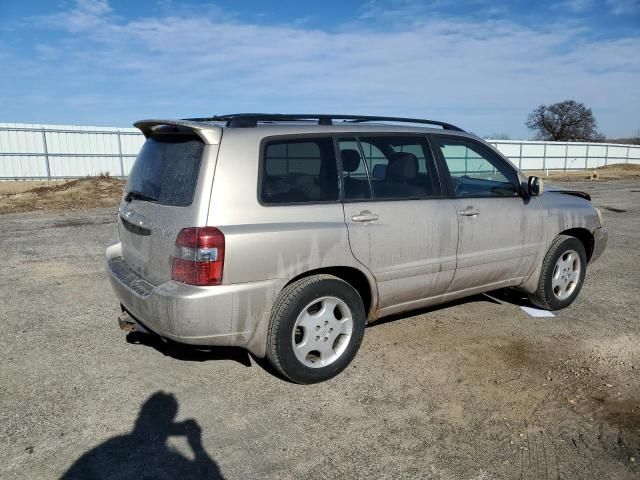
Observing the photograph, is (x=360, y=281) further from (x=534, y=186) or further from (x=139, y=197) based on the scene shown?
(x=534, y=186)

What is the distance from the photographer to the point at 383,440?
2895mm

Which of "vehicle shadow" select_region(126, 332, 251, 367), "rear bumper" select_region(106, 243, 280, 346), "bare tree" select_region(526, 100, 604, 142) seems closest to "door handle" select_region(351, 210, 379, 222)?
"rear bumper" select_region(106, 243, 280, 346)

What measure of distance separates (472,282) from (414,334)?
2.21 ft

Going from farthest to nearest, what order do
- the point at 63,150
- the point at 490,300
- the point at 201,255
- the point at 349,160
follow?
the point at 63,150
the point at 490,300
the point at 349,160
the point at 201,255

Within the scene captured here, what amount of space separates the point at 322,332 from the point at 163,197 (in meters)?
1.42

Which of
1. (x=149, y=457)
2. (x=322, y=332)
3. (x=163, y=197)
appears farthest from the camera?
(x=322, y=332)

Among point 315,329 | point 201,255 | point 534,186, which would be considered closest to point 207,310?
point 201,255

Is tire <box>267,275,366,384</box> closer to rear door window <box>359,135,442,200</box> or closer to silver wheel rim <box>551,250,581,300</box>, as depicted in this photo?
rear door window <box>359,135,442,200</box>

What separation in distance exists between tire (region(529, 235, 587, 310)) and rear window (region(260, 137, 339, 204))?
2506 millimetres

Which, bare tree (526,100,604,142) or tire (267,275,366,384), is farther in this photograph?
bare tree (526,100,604,142)

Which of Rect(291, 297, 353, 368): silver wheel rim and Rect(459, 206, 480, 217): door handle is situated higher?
Rect(459, 206, 480, 217): door handle

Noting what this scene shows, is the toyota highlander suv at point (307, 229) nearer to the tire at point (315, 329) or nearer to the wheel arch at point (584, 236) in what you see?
the tire at point (315, 329)

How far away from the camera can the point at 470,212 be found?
4188 millimetres

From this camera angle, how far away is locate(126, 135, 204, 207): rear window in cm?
322
